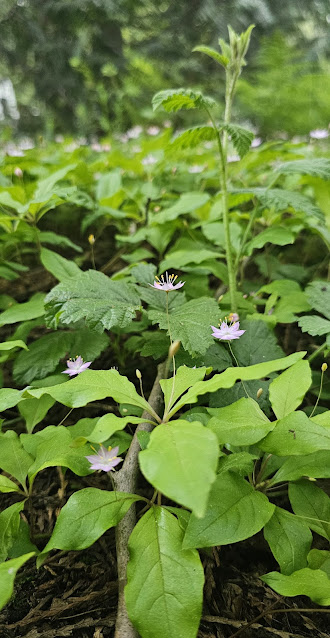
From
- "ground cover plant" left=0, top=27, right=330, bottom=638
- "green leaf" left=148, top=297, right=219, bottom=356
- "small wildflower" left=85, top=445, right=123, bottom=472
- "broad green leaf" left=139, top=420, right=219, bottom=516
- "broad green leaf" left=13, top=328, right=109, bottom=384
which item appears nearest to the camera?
"broad green leaf" left=139, top=420, right=219, bottom=516

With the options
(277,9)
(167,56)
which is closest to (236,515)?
(167,56)

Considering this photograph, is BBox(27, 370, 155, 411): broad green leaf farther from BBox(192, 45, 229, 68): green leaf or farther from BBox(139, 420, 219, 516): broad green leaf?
BBox(192, 45, 229, 68): green leaf

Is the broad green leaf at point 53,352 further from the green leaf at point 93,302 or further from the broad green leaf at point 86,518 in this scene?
the broad green leaf at point 86,518

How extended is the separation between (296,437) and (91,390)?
0.39 meters

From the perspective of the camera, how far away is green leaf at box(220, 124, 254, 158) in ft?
3.89

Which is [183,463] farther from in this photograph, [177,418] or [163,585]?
[177,418]

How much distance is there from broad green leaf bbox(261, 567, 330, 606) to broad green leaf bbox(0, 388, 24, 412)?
0.59 metres

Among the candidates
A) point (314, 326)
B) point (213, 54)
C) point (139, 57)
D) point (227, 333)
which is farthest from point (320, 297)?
point (139, 57)

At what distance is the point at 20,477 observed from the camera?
2.88 ft

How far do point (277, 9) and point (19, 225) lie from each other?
21.5 ft

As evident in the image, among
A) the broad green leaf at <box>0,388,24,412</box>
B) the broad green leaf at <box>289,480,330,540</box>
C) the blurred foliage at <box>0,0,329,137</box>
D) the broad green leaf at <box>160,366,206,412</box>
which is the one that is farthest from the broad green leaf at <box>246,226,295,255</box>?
the blurred foliage at <box>0,0,329,137</box>

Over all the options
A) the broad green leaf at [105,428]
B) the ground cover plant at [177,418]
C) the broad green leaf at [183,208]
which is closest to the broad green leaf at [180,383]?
the ground cover plant at [177,418]

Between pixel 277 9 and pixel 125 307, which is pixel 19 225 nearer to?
pixel 125 307

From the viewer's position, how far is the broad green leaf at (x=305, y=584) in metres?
0.69
